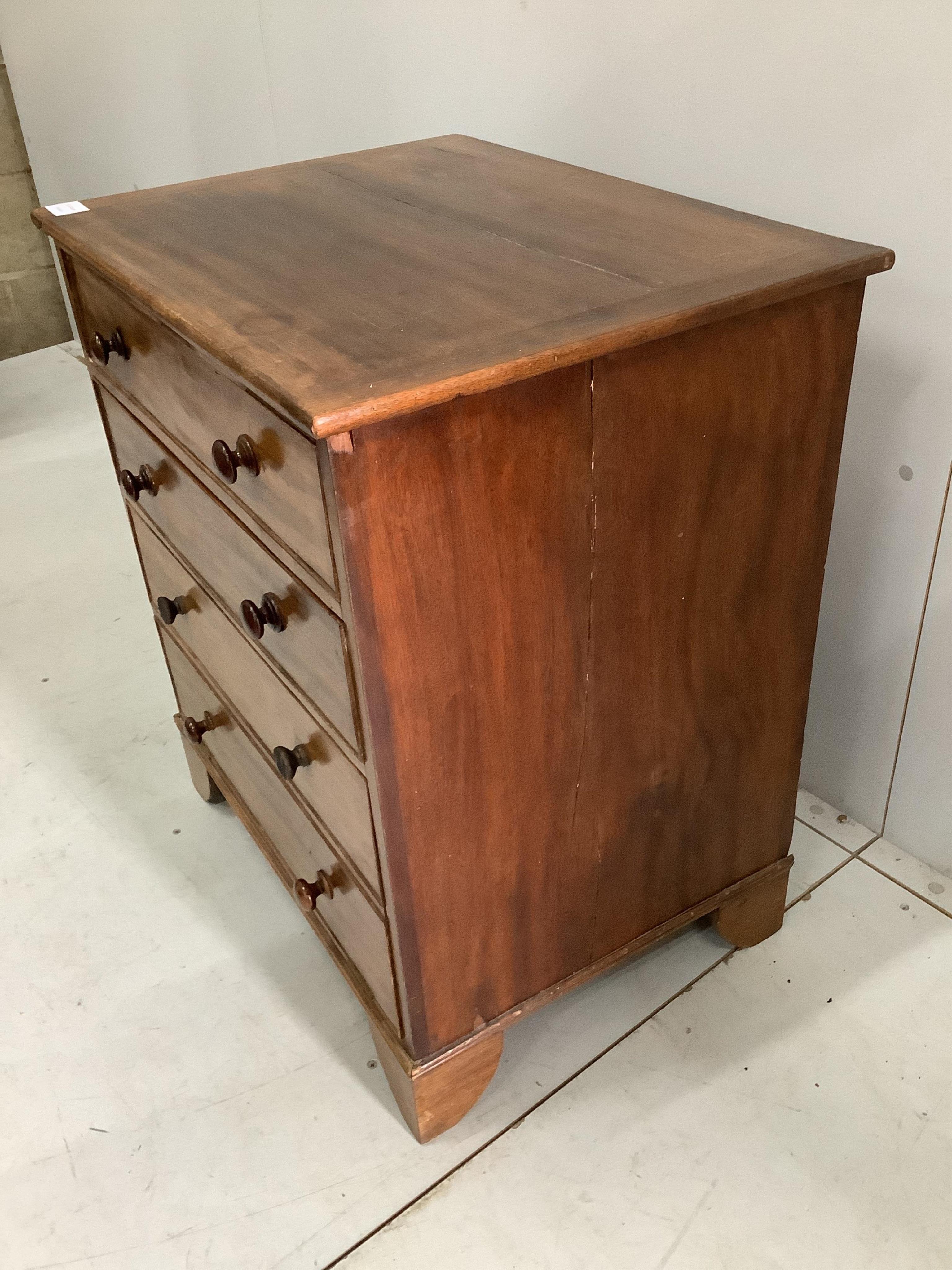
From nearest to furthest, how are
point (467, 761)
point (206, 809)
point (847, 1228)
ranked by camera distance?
point (467, 761)
point (847, 1228)
point (206, 809)

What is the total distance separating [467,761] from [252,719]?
413mm

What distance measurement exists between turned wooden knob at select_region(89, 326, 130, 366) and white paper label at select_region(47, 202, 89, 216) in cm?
Result: 13

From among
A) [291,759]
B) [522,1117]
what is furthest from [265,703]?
[522,1117]

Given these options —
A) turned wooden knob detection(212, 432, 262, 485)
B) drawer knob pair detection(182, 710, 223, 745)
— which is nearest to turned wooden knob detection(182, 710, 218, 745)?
drawer knob pair detection(182, 710, 223, 745)

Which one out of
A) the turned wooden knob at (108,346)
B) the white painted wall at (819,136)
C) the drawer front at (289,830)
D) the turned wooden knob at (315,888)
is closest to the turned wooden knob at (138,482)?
the turned wooden knob at (108,346)

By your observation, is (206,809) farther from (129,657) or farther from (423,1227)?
(423,1227)

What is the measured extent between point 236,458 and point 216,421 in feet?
0.24

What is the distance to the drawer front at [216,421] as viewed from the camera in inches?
34.1

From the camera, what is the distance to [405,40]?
1787 mm

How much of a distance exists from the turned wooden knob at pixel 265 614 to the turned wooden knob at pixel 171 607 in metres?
0.38

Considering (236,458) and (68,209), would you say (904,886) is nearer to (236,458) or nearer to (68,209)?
(236,458)

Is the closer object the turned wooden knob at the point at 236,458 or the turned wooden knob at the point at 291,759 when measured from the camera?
the turned wooden knob at the point at 236,458

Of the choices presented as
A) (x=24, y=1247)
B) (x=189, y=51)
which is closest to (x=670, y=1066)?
(x=24, y=1247)

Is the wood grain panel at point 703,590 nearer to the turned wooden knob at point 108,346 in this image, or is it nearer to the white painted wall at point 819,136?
the white painted wall at point 819,136
